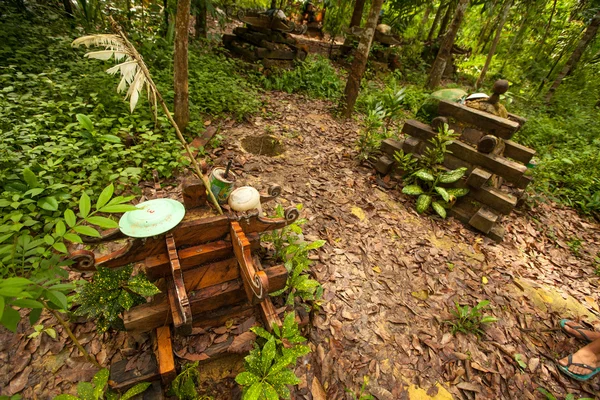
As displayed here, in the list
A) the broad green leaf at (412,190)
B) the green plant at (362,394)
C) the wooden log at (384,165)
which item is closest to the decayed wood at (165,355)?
the green plant at (362,394)

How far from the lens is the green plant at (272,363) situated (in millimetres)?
1797

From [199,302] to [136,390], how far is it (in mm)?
639

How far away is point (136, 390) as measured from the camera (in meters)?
1.78

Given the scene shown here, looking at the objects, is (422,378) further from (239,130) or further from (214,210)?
(239,130)

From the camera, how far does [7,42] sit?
4.52 m

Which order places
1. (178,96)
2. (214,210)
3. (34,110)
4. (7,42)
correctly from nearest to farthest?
(214,210) → (34,110) → (178,96) → (7,42)

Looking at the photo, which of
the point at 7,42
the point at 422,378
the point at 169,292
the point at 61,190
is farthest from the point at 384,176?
the point at 7,42

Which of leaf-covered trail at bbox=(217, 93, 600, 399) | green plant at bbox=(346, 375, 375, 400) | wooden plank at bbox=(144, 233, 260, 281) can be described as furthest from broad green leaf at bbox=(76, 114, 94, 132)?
green plant at bbox=(346, 375, 375, 400)

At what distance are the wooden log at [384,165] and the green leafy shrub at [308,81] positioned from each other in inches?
148

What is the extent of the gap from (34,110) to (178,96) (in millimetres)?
1743

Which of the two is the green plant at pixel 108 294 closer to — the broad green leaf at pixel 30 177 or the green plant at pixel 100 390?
the green plant at pixel 100 390

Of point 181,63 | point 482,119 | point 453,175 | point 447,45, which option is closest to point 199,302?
point 181,63

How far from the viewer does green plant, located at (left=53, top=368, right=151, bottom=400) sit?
5.35 ft

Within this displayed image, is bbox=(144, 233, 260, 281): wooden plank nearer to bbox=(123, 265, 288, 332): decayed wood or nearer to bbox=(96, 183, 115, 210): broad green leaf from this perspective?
bbox=(123, 265, 288, 332): decayed wood
